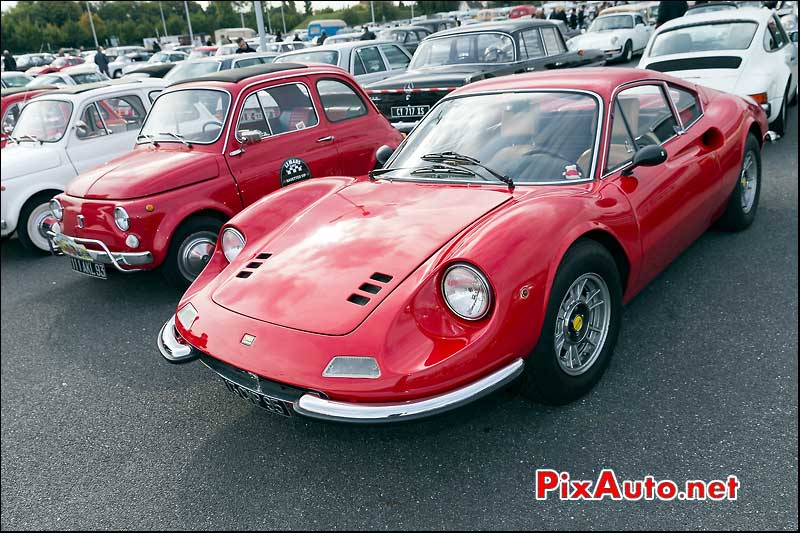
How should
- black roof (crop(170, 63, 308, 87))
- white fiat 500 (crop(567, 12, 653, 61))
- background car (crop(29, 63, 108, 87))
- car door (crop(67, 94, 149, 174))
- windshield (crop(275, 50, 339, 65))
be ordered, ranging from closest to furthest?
1. black roof (crop(170, 63, 308, 87))
2. car door (crop(67, 94, 149, 174))
3. windshield (crop(275, 50, 339, 65))
4. background car (crop(29, 63, 108, 87))
5. white fiat 500 (crop(567, 12, 653, 61))

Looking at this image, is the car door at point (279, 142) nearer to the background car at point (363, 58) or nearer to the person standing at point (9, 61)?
the background car at point (363, 58)

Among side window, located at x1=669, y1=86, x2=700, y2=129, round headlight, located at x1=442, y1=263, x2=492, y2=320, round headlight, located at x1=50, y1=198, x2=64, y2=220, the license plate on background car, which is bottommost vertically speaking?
the license plate on background car

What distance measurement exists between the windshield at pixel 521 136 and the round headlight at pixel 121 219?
2122 mm

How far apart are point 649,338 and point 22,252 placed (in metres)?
6.21

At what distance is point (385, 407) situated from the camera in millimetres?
2316

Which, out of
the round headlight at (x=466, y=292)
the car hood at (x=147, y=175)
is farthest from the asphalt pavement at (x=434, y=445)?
the car hood at (x=147, y=175)

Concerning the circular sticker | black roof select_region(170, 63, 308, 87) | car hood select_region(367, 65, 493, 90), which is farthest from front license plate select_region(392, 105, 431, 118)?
the circular sticker

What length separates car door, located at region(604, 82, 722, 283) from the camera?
3.33 m

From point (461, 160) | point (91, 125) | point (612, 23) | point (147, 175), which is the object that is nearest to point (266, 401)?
point (461, 160)

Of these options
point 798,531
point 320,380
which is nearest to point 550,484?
point 798,531

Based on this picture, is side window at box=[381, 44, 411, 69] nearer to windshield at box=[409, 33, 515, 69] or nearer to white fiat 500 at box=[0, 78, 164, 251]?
windshield at box=[409, 33, 515, 69]

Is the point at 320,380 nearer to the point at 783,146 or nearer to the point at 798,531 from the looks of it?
the point at 798,531

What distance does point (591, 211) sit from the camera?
2.96 m

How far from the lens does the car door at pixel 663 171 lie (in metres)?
3.33
